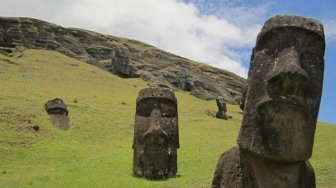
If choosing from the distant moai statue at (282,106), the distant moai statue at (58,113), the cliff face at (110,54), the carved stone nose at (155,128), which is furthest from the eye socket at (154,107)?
the cliff face at (110,54)

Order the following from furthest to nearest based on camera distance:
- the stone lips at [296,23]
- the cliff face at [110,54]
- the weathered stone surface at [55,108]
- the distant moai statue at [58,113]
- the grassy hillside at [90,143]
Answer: the cliff face at [110,54]
the weathered stone surface at [55,108]
the distant moai statue at [58,113]
the grassy hillside at [90,143]
the stone lips at [296,23]

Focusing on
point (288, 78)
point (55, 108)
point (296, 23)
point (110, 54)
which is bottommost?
point (288, 78)

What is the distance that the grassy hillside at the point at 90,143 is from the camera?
19.4 m

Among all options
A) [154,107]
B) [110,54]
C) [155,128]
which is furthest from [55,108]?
[110,54]

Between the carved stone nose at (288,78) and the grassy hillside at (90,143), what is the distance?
10933mm

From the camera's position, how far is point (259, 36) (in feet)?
22.7

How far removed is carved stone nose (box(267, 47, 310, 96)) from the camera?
6.34m

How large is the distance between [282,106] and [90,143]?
26502 millimetres

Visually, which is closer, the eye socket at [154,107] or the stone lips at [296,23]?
the stone lips at [296,23]

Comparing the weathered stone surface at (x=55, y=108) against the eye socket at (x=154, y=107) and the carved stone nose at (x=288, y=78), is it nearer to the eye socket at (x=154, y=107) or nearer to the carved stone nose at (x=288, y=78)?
the eye socket at (x=154, y=107)

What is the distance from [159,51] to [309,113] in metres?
121

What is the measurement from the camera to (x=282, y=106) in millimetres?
6352

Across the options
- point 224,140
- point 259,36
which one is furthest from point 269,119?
point 224,140

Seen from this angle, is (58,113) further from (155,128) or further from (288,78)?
(288,78)
